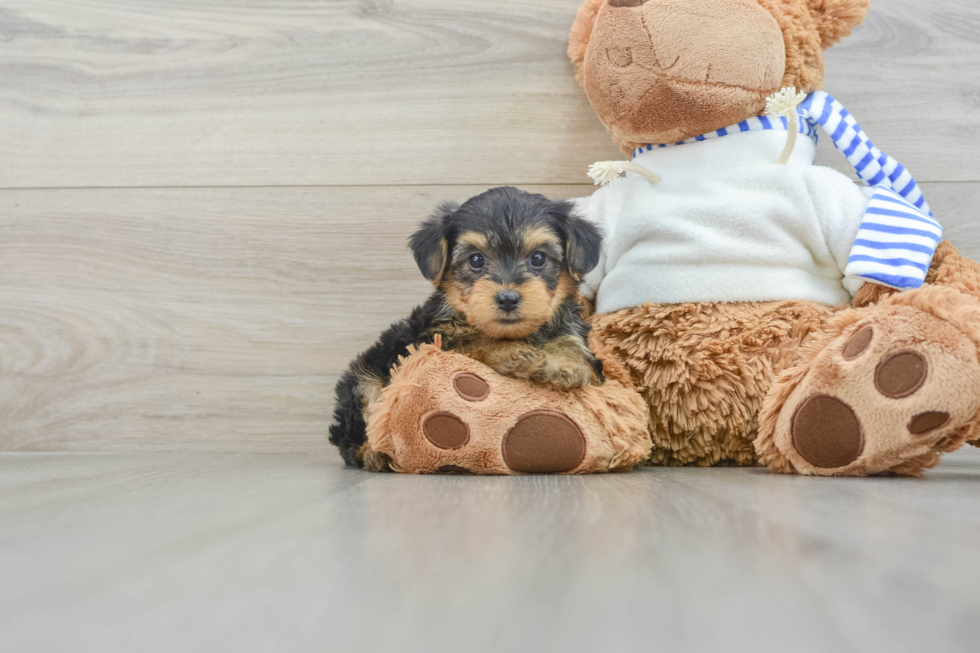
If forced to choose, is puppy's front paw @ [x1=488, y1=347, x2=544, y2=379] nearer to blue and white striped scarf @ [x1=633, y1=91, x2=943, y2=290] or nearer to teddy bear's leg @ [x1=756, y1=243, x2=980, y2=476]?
teddy bear's leg @ [x1=756, y1=243, x2=980, y2=476]

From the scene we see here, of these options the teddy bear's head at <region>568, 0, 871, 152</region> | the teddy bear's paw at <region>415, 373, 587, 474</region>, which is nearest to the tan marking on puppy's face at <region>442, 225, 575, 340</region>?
the teddy bear's paw at <region>415, 373, 587, 474</region>

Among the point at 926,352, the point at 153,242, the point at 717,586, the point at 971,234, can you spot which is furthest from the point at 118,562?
the point at 971,234

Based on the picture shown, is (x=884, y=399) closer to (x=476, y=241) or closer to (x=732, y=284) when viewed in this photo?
(x=732, y=284)

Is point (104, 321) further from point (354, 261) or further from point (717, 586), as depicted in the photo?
point (717, 586)

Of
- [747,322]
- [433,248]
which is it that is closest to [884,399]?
[747,322]

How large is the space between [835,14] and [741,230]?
44 centimetres

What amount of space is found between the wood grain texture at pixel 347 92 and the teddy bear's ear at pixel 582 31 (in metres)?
0.14

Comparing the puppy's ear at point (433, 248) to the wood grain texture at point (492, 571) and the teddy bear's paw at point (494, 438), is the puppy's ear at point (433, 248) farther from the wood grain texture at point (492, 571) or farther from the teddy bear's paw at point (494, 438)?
the wood grain texture at point (492, 571)

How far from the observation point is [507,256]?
3.65ft

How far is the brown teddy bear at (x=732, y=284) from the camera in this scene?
3.28 feet

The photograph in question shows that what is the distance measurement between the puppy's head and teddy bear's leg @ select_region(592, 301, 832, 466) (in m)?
0.17

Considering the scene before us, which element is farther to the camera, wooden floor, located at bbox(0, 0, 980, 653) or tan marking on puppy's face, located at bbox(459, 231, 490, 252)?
wooden floor, located at bbox(0, 0, 980, 653)

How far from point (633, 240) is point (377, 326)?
603 millimetres

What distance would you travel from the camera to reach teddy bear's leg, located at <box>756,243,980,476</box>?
0.93 meters
